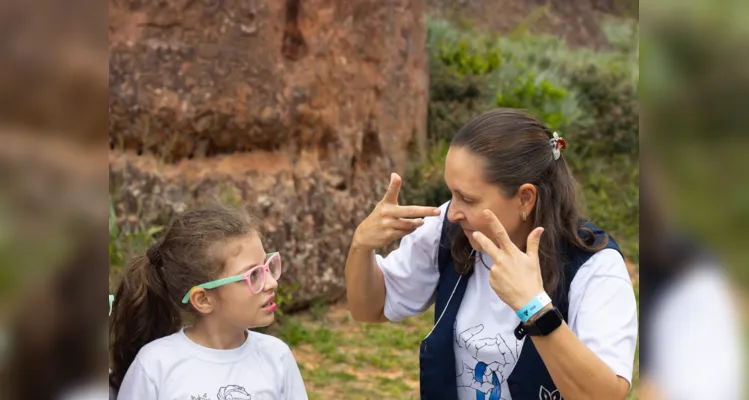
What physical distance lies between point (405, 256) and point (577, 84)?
6.55m

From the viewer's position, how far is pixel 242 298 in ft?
7.09

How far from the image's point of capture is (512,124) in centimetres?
227

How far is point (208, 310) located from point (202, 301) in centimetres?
3

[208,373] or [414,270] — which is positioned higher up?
[414,270]

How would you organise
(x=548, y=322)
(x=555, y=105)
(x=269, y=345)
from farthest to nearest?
(x=555, y=105)
(x=269, y=345)
(x=548, y=322)

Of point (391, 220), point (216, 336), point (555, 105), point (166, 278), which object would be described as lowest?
point (555, 105)

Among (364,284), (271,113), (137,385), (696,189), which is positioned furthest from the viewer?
(271,113)

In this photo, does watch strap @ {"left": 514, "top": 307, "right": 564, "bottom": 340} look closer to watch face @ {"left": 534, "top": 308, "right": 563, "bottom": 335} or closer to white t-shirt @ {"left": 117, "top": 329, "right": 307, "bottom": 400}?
watch face @ {"left": 534, "top": 308, "right": 563, "bottom": 335}

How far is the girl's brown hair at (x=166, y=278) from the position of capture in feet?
7.20

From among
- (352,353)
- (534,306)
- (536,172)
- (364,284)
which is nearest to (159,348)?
(364,284)

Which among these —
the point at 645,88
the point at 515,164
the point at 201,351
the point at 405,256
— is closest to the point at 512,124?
the point at 515,164

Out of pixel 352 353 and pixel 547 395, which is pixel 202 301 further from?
pixel 352 353

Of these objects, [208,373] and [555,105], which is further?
[555,105]

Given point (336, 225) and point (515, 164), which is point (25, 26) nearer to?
point (515, 164)
